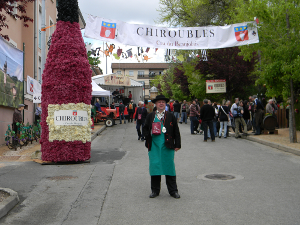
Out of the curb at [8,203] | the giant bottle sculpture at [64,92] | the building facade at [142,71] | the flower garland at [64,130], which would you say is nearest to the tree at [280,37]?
the giant bottle sculpture at [64,92]

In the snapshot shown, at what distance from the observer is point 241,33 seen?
45.1 feet

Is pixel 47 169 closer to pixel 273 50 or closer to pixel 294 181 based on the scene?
pixel 294 181

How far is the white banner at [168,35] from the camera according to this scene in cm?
1249

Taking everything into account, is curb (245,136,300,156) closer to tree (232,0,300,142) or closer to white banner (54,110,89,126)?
tree (232,0,300,142)

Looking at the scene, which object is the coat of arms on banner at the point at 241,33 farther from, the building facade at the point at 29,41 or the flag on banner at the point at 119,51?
the building facade at the point at 29,41

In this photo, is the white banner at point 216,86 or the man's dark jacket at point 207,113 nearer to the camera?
the man's dark jacket at point 207,113

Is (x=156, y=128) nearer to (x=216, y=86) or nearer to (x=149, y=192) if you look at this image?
(x=149, y=192)

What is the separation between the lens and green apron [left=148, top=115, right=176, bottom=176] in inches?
247

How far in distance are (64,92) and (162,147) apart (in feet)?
15.7

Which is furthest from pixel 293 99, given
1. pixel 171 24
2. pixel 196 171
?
pixel 171 24

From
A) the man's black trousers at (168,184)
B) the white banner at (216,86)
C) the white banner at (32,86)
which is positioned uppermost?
the white banner at (216,86)

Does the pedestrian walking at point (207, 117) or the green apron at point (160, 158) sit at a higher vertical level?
the pedestrian walking at point (207, 117)

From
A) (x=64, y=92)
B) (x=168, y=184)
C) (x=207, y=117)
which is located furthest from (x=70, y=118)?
(x=207, y=117)

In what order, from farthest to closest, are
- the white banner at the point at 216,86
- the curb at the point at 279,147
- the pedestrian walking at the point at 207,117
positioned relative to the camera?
1. the white banner at the point at 216,86
2. the pedestrian walking at the point at 207,117
3. the curb at the point at 279,147
